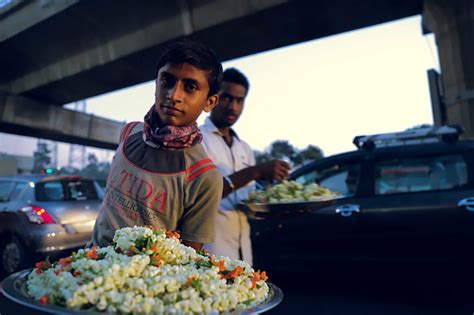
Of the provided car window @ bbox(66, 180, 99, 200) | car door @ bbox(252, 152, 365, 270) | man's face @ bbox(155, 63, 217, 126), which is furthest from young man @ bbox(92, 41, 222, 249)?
car window @ bbox(66, 180, 99, 200)

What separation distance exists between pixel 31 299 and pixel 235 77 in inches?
76.3

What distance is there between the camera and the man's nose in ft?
4.83

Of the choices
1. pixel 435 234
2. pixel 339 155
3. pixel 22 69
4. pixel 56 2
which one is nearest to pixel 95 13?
pixel 56 2

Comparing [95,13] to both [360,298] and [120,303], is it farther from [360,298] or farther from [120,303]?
[120,303]

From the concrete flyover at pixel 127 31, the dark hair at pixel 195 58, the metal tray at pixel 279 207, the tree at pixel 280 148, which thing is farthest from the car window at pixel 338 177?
the tree at pixel 280 148

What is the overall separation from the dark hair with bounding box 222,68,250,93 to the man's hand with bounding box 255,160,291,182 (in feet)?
1.96

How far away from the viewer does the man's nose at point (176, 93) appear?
1471 millimetres

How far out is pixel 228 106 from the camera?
8.12ft

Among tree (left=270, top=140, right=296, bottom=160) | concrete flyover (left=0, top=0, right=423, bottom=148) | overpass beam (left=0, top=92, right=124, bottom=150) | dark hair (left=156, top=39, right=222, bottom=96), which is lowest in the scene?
tree (left=270, top=140, right=296, bottom=160)

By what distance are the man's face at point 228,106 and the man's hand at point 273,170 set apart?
1.34ft

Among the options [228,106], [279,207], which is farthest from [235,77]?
[279,207]

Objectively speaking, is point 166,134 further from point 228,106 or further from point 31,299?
point 228,106

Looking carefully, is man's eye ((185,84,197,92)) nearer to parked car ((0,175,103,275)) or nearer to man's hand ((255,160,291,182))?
man's hand ((255,160,291,182))

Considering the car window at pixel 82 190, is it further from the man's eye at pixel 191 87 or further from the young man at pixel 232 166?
the man's eye at pixel 191 87
